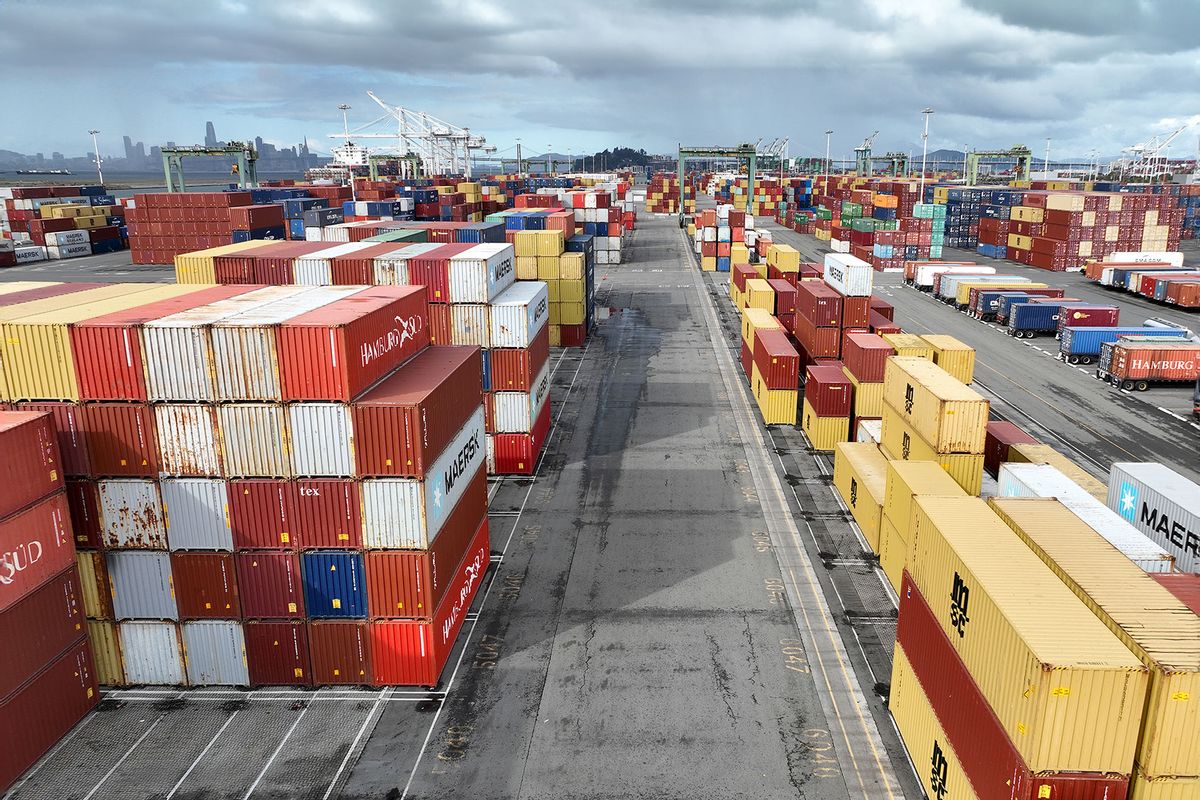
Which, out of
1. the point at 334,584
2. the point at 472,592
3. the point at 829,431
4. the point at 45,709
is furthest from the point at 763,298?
the point at 45,709

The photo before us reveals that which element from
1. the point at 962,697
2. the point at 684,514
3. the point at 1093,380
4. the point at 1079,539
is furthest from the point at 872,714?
the point at 1093,380

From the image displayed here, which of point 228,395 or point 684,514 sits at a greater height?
point 228,395

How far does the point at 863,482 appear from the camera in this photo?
100ft

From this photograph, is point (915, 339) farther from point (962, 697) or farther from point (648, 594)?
point (962, 697)

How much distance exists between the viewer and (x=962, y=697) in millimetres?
15703

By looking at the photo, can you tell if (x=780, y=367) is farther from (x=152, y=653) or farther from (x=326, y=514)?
(x=152, y=653)

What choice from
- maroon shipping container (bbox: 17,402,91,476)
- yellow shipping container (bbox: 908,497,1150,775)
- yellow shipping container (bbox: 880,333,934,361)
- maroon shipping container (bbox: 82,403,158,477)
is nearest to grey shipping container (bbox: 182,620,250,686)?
maroon shipping container (bbox: 82,403,158,477)

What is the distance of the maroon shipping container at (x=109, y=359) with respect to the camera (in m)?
19.9

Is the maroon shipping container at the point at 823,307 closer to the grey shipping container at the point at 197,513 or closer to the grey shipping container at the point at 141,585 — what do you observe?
the grey shipping container at the point at 197,513

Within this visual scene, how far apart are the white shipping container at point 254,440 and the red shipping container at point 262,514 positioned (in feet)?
1.20

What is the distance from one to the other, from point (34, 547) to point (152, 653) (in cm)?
508

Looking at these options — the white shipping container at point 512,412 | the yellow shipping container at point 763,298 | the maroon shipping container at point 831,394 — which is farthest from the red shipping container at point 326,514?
the yellow shipping container at point 763,298

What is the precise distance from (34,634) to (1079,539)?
26.8m

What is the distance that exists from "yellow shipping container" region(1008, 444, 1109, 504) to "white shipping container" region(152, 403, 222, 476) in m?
29.9
